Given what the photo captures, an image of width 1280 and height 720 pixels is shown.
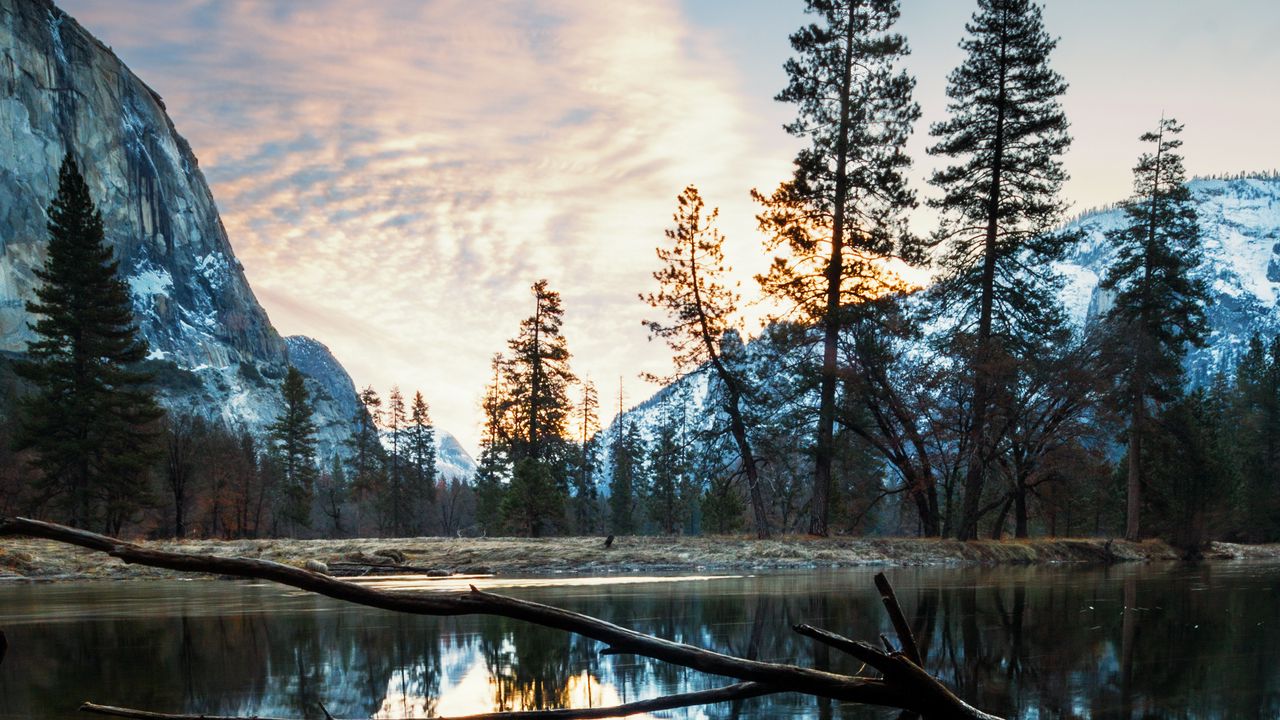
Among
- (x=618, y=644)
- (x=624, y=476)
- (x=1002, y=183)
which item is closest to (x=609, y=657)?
(x=618, y=644)

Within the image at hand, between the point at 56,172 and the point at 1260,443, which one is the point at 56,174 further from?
the point at 1260,443

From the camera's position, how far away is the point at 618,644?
2.72m

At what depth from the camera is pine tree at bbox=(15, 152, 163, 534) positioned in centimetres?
3588

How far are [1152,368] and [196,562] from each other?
4049 cm

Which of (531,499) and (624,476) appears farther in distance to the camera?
(624,476)

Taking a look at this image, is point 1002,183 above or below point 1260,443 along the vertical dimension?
above

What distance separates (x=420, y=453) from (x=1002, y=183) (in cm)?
7162

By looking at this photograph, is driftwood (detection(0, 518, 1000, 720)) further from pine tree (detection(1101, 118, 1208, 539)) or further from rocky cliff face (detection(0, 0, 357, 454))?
rocky cliff face (detection(0, 0, 357, 454))

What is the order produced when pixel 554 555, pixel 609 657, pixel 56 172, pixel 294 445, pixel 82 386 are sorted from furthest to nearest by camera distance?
1. pixel 56 172
2. pixel 294 445
3. pixel 82 386
4. pixel 554 555
5. pixel 609 657

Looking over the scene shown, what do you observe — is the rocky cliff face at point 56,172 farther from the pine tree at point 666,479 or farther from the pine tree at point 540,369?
the pine tree at point 540,369

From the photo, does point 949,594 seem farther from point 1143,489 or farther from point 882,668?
point 1143,489

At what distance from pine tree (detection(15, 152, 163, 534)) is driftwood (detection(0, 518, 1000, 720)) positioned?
41322 millimetres

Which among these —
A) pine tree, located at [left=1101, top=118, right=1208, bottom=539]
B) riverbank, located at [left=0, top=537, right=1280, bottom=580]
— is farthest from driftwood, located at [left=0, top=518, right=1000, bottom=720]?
pine tree, located at [left=1101, top=118, right=1208, bottom=539]

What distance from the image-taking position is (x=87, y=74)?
190750mm
